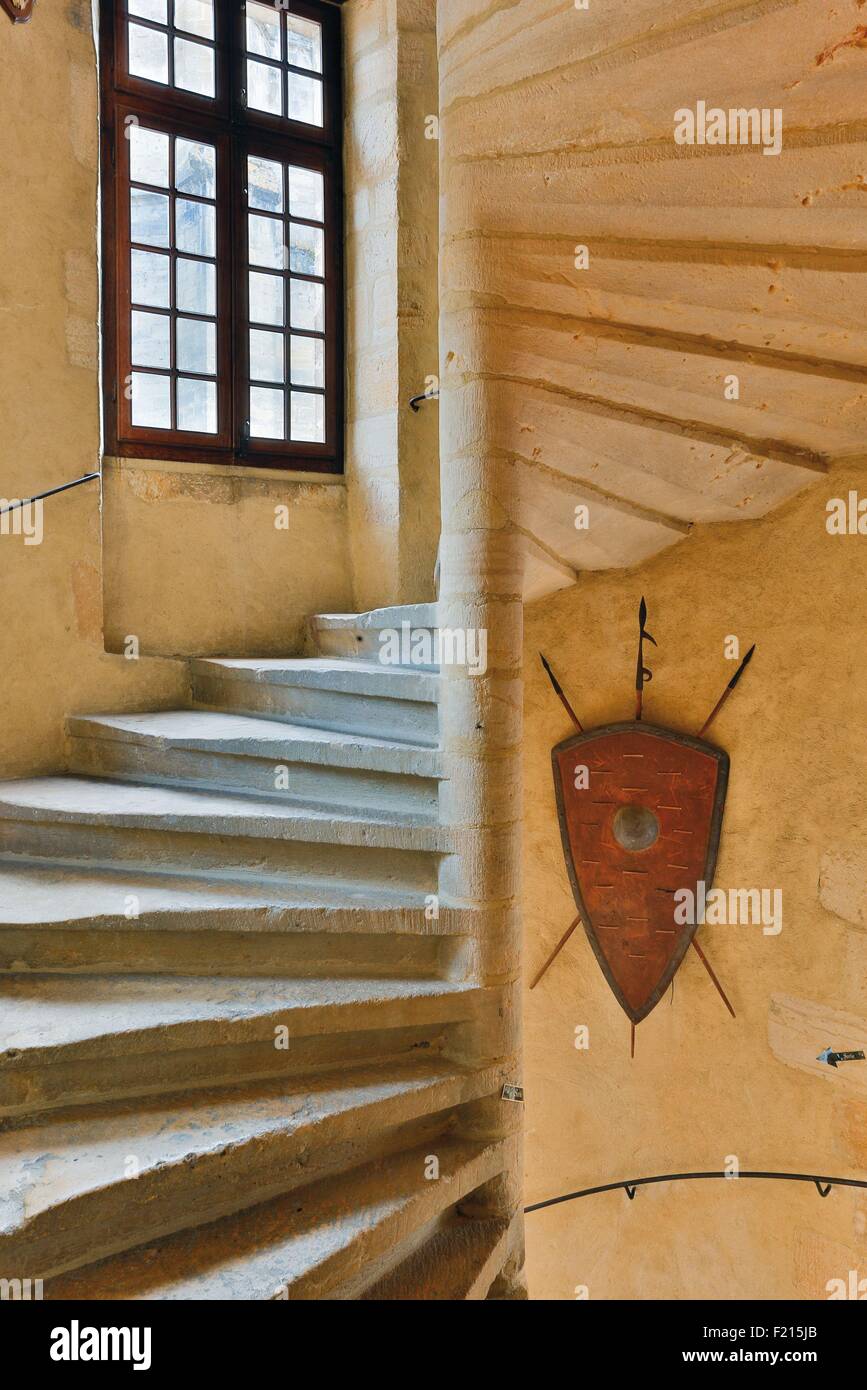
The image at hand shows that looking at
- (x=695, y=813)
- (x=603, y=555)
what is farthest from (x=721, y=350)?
(x=695, y=813)

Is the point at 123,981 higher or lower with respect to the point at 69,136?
lower

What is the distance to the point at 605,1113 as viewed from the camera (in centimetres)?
377

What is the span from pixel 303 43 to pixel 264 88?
324mm

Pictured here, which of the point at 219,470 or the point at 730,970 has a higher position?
the point at 219,470

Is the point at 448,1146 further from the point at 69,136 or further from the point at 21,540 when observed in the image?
the point at 69,136

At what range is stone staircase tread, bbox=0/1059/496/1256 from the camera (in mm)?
2020

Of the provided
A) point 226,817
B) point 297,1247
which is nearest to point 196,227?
point 226,817

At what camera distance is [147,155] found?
4246 mm

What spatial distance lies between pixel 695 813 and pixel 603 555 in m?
0.91

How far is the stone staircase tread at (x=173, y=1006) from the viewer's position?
232 cm

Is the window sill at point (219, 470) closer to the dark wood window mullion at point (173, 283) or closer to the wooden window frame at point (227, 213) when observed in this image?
the wooden window frame at point (227, 213)

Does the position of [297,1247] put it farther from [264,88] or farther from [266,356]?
[264,88]

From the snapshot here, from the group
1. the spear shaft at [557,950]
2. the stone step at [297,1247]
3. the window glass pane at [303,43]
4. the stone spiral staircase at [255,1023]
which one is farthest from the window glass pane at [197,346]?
the stone step at [297,1247]

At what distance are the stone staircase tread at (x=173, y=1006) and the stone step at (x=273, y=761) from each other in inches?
18.7
